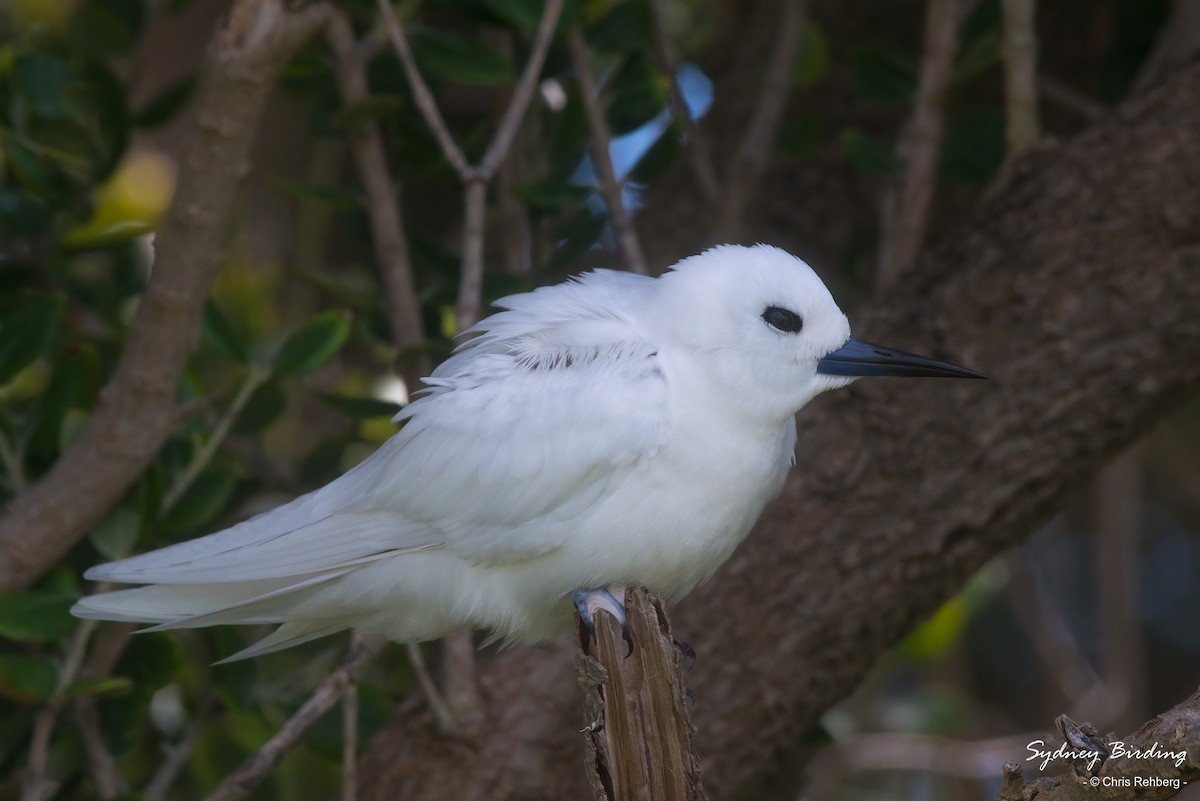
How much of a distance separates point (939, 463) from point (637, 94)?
3.98ft

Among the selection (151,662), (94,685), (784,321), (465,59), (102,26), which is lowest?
(94,685)

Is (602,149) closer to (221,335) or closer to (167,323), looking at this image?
(221,335)

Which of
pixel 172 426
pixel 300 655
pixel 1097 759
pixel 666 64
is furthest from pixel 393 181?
pixel 1097 759

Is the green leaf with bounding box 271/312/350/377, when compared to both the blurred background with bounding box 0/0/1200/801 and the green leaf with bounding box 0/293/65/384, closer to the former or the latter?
the blurred background with bounding box 0/0/1200/801

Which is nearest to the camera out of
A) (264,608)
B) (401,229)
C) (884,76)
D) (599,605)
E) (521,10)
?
(599,605)

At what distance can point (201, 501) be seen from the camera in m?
2.81

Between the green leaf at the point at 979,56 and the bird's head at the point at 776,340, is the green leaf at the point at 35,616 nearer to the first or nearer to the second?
the bird's head at the point at 776,340

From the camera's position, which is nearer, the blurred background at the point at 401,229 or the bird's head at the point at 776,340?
the bird's head at the point at 776,340

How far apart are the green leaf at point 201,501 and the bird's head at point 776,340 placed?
119 cm

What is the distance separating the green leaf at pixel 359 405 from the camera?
2895mm

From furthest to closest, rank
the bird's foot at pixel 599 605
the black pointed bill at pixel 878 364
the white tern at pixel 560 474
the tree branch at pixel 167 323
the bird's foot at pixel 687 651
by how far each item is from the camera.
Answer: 1. the tree branch at pixel 167 323
2. the bird's foot at pixel 687 651
3. the black pointed bill at pixel 878 364
4. the white tern at pixel 560 474
5. the bird's foot at pixel 599 605

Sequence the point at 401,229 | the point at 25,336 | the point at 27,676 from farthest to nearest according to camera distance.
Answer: the point at 401,229
the point at 25,336
the point at 27,676

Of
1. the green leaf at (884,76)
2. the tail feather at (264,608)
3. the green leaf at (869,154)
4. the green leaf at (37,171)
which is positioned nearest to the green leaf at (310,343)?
the tail feather at (264,608)

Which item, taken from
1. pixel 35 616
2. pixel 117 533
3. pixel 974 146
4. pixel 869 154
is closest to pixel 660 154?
pixel 869 154
